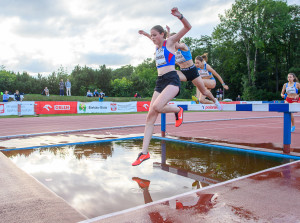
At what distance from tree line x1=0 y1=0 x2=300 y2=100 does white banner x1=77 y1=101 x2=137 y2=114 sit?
14.2m

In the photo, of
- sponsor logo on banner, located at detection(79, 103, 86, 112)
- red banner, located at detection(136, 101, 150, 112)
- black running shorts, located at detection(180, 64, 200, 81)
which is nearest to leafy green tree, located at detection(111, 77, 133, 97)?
red banner, located at detection(136, 101, 150, 112)

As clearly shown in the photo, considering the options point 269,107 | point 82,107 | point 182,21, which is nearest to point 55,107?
point 82,107

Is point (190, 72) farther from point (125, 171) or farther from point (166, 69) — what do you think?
point (125, 171)

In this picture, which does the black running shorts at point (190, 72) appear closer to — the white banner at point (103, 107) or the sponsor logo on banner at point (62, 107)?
the sponsor logo on banner at point (62, 107)

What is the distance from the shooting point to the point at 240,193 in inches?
116

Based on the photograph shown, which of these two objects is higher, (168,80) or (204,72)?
(204,72)

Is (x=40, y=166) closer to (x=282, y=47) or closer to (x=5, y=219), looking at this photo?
(x=5, y=219)

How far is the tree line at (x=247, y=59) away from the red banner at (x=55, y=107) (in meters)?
17.8

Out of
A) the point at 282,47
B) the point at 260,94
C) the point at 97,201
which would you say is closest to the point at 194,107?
the point at 97,201

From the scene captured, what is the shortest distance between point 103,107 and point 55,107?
4.17m

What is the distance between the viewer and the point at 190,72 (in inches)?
214

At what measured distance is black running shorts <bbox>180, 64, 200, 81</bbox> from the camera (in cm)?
543

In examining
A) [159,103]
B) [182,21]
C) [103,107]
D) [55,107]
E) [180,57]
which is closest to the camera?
[182,21]

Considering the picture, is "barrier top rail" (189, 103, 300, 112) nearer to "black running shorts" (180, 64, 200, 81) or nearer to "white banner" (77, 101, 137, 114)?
"black running shorts" (180, 64, 200, 81)
